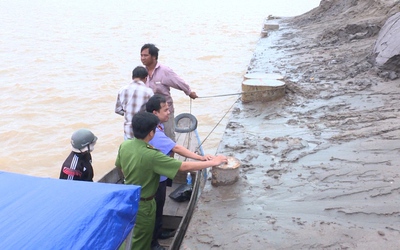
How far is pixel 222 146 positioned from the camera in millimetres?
5996

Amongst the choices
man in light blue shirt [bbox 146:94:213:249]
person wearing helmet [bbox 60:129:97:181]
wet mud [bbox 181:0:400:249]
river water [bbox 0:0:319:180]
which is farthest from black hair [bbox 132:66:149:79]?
river water [bbox 0:0:319:180]

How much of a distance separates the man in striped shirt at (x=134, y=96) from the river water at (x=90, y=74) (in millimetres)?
3639

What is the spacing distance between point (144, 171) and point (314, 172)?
8.16 feet

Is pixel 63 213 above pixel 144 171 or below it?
above

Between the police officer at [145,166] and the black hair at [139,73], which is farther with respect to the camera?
the black hair at [139,73]

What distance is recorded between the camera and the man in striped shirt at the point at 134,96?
14.6 feet

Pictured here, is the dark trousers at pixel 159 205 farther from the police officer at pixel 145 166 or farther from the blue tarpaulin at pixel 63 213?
the blue tarpaulin at pixel 63 213

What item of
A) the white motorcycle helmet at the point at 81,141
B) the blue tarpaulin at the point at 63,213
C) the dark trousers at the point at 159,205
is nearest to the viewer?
the blue tarpaulin at the point at 63,213

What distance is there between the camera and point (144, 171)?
11.0 feet

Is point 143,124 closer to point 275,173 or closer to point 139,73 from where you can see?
point 139,73

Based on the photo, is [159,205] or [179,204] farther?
[179,204]

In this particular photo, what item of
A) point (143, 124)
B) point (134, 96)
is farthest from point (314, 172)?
point (143, 124)

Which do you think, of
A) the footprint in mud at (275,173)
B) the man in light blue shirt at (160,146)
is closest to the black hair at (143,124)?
the man in light blue shirt at (160,146)

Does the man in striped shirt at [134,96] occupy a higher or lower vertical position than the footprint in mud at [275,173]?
higher
